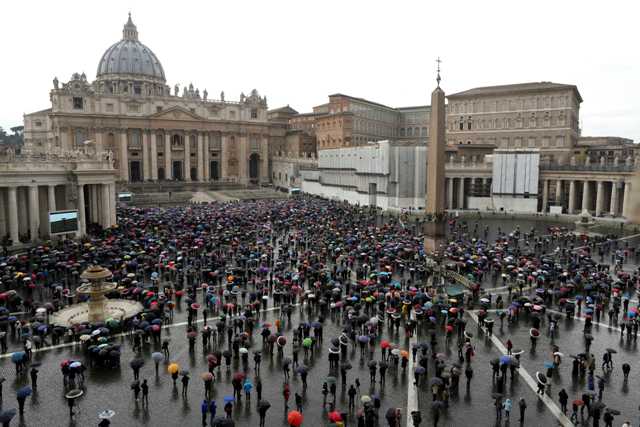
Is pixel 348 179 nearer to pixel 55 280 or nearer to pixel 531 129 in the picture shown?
A: pixel 531 129

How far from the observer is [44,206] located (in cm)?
4012

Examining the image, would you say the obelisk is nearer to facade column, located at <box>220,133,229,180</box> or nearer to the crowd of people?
the crowd of people

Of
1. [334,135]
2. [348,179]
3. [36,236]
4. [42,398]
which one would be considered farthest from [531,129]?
[42,398]

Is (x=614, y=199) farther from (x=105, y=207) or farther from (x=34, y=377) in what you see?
(x=34, y=377)

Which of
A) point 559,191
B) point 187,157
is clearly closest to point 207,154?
point 187,157

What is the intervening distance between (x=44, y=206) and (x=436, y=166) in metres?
31.5

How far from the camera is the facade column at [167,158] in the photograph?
3477 inches

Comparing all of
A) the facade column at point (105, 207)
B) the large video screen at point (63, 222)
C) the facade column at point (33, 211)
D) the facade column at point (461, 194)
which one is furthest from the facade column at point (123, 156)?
the facade column at point (461, 194)

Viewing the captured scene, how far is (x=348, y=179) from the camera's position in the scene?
6894 cm

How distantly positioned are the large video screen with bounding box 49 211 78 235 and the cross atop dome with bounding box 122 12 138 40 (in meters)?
86.8

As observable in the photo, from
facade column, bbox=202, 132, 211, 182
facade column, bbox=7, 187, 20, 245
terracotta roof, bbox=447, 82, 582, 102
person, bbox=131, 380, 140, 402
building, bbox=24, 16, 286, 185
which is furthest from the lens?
facade column, bbox=202, 132, 211, 182

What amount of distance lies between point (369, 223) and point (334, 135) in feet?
150

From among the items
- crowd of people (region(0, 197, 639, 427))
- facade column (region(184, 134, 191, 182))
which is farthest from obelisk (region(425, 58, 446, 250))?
facade column (region(184, 134, 191, 182))

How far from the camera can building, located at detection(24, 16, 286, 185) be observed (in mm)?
80875
